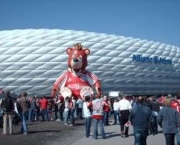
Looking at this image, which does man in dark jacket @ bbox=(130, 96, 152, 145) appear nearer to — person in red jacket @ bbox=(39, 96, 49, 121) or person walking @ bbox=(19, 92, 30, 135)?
person walking @ bbox=(19, 92, 30, 135)

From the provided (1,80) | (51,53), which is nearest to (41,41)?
(51,53)

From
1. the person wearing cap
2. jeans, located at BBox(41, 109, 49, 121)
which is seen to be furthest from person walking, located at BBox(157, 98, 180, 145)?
jeans, located at BBox(41, 109, 49, 121)

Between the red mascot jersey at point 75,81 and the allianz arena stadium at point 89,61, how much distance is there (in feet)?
54.9

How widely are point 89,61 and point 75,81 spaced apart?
1843cm

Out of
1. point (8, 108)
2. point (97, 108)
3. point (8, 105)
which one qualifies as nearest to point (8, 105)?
point (8, 105)

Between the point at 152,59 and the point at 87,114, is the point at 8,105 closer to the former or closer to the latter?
the point at 87,114

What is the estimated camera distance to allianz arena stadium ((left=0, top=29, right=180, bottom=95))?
38375 mm

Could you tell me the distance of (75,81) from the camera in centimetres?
2122

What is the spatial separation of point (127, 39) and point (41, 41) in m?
11.0

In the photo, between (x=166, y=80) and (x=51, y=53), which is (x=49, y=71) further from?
(x=166, y=80)

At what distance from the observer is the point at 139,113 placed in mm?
7742

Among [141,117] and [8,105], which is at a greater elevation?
[8,105]

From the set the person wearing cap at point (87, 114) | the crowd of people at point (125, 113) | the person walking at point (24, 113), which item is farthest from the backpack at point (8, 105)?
the person wearing cap at point (87, 114)

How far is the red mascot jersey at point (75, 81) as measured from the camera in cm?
2097
